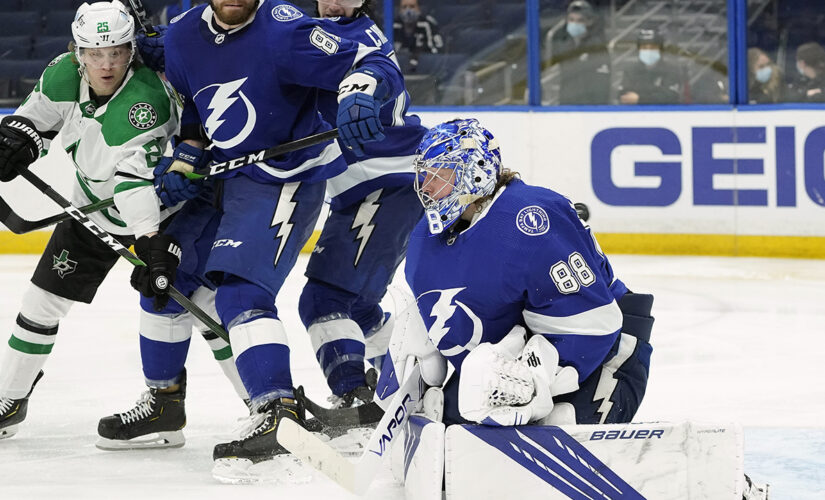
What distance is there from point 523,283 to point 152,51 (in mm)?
1209

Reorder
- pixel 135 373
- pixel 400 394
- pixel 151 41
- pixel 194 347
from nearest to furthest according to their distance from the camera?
1. pixel 400 394
2. pixel 151 41
3. pixel 135 373
4. pixel 194 347

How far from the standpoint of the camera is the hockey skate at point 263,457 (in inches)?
110

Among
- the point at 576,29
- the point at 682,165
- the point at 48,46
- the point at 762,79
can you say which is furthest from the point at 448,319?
the point at 48,46

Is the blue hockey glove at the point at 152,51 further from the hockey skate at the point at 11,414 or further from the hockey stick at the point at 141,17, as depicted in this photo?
the hockey skate at the point at 11,414

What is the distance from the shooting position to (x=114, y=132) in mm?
3037

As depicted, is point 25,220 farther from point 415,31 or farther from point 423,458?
point 415,31

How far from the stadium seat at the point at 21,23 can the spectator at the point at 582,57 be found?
2.68 metres

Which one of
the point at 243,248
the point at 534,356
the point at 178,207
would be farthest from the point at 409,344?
the point at 178,207

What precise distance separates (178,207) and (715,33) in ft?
13.3

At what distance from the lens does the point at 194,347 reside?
448 cm

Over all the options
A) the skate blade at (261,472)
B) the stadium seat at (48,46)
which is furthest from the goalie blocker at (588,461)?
the stadium seat at (48,46)

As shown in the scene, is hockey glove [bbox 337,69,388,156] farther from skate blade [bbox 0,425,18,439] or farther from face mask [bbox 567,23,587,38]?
face mask [bbox 567,23,587,38]

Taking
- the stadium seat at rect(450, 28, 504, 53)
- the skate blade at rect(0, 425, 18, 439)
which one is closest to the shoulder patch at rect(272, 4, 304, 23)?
the skate blade at rect(0, 425, 18, 439)

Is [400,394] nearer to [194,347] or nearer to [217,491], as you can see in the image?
[217,491]
